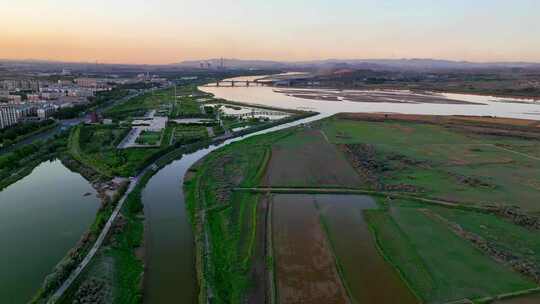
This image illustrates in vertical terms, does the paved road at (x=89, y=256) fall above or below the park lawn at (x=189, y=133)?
below

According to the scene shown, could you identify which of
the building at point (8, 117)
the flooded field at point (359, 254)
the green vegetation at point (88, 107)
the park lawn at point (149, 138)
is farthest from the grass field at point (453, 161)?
the building at point (8, 117)

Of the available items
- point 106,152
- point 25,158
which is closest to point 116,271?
point 106,152

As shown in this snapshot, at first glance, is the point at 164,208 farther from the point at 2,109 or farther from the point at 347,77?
the point at 347,77

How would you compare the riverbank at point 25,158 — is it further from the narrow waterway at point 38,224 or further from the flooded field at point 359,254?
the flooded field at point 359,254

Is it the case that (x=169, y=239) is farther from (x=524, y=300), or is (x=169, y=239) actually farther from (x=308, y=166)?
(x=524, y=300)

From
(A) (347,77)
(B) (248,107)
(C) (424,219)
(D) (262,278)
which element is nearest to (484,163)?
(C) (424,219)

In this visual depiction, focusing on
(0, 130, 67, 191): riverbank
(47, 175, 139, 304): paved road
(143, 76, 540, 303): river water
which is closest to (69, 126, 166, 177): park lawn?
(0, 130, 67, 191): riverbank
